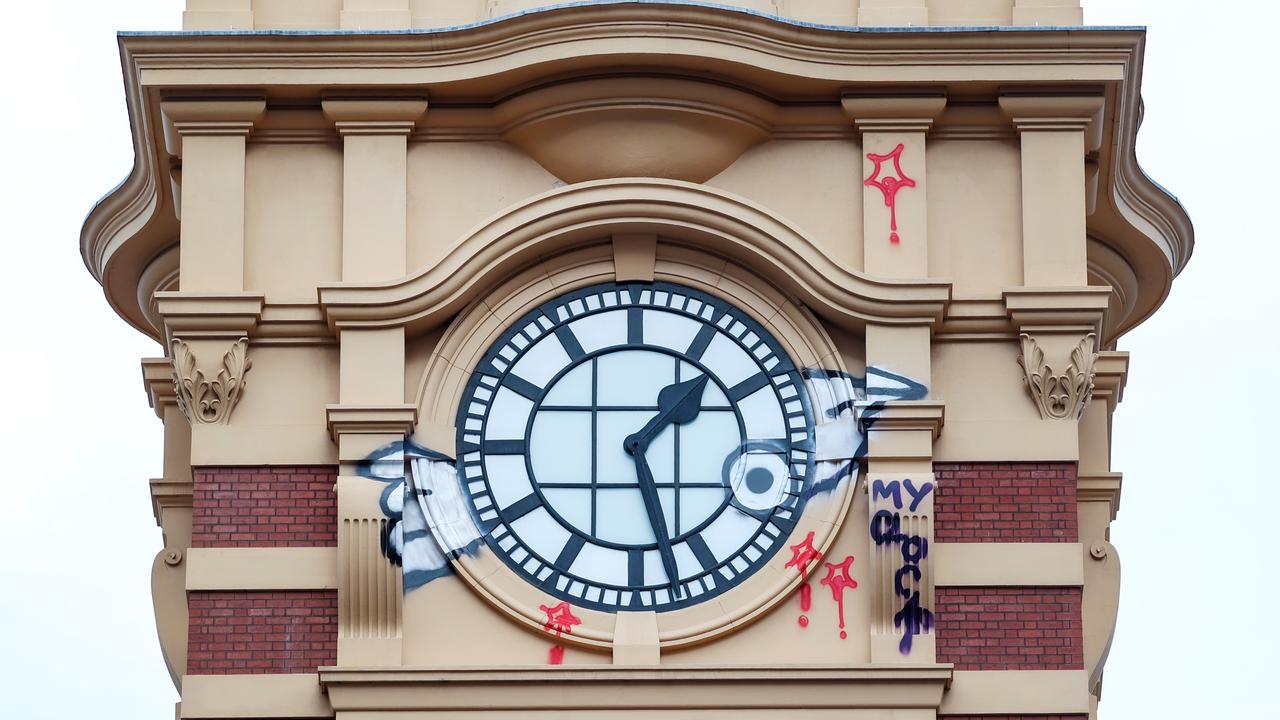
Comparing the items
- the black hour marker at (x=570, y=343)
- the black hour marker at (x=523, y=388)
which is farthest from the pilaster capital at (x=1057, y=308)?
the black hour marker at (x=523, y=388)

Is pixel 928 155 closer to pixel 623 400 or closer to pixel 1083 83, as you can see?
pixel 1083 83

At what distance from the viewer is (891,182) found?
856 inches

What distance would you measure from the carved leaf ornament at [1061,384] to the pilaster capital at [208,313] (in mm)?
4936

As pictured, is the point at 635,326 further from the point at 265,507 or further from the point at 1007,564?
the point at 1007,564

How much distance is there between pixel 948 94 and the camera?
2186cm

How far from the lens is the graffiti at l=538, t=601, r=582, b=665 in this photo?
809 inches

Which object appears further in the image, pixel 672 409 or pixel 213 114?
pixel 213 114

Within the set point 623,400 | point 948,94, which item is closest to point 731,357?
→ point 623,400

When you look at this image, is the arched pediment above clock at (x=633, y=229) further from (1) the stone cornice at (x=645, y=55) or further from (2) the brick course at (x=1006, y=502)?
(2) the brick course at (x=1006, y=502)

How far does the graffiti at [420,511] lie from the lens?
68.0 feet

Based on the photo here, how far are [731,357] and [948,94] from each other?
2.29 m

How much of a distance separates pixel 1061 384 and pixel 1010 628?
1.62 meters

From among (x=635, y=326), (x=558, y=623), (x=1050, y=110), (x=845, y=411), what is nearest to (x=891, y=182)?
(x=1050, y=110)

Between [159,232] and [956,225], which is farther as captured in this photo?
[159,232]
